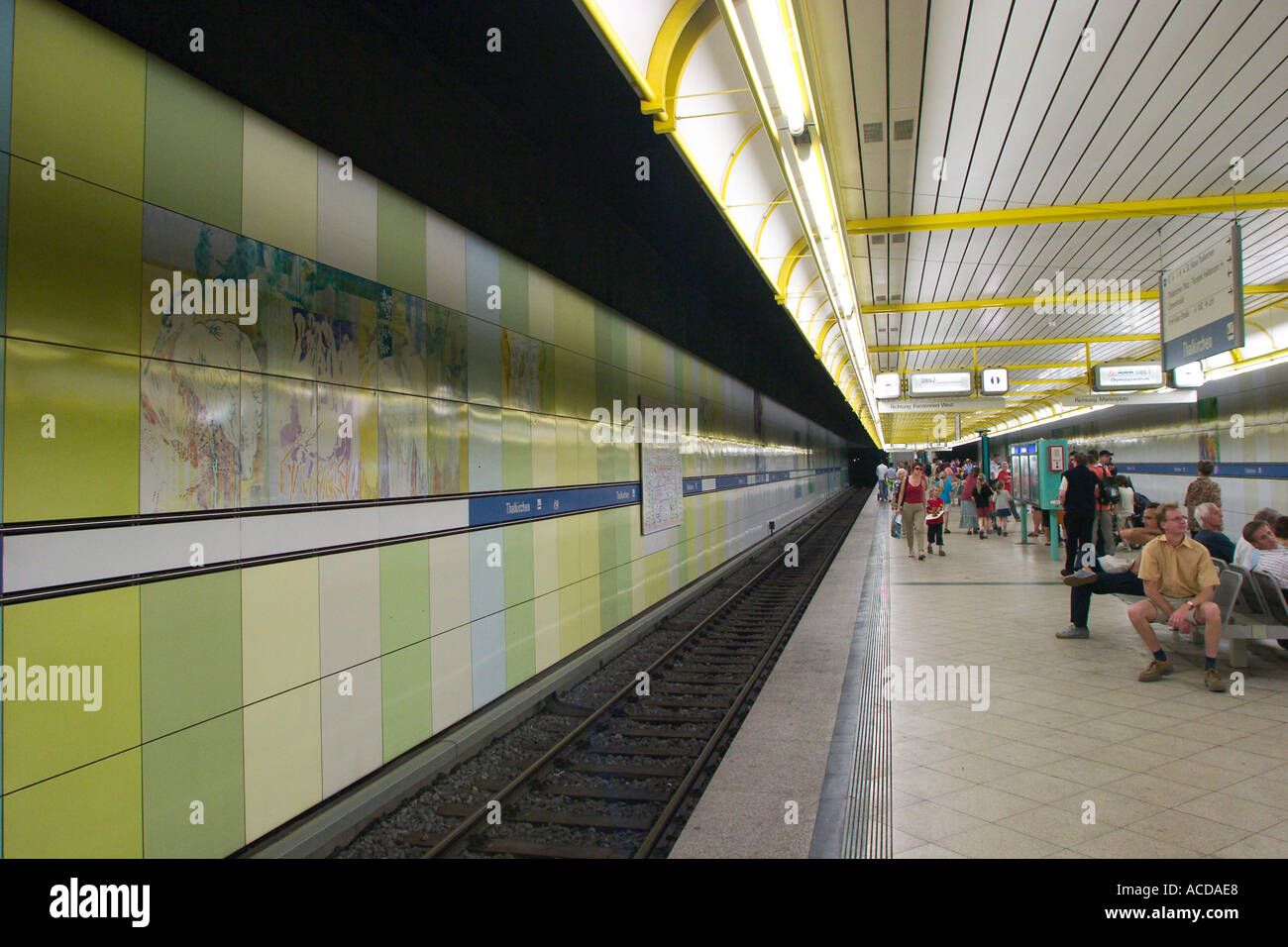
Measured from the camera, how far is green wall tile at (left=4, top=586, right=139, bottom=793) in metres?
2.38

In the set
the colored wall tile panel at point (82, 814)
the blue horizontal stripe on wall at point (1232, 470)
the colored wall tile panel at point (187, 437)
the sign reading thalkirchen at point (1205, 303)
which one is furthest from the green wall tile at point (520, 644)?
the blue horizontal stripe on wall at point (1232, 470)

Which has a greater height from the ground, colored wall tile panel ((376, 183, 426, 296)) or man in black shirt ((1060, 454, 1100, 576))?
colored wall tile panel ((376, 183, 426, 296))

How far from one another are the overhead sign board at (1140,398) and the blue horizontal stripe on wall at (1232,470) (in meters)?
1.26

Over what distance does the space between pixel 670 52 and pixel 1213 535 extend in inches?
231

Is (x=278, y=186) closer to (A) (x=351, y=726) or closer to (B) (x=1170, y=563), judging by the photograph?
(A) (x=351, y=726)

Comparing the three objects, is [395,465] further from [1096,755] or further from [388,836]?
[1096,755]

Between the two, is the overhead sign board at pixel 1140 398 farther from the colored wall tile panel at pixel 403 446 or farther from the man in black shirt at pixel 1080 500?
the colored wall tile panel at pixel 403 446

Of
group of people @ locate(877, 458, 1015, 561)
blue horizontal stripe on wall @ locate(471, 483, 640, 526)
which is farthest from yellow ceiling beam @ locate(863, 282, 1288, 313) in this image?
blue horizontal stripe on wall @ locate(471, 483, 640, 526)

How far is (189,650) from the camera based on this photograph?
3008 mm

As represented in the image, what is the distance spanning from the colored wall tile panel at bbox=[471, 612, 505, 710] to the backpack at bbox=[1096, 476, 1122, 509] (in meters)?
7.87

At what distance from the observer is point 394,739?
4.23 m

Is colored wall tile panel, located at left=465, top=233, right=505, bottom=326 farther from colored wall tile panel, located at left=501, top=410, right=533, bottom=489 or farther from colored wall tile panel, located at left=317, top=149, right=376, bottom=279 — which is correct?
colored wall tile panel, located at left=317, top=149, right=376, bottom=279
